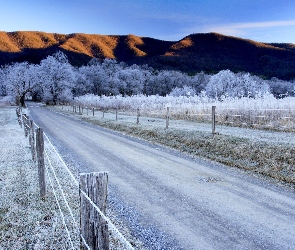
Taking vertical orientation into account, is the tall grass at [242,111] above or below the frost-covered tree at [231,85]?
below

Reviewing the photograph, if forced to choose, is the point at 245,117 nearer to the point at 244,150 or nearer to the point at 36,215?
the point at 244,150

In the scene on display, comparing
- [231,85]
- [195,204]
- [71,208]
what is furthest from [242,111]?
[231,85]

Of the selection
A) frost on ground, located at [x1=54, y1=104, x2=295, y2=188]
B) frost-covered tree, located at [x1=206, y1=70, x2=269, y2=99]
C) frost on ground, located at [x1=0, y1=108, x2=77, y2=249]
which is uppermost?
frost-covered tree, located at [x1=206, y1=70, x2=269, y2=99]

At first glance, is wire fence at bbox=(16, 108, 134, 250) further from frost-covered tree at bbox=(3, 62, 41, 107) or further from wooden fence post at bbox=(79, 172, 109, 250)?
frost-covered tree at bbox=(3, 62, 41, 107)

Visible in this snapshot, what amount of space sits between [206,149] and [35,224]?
8622 millimetres

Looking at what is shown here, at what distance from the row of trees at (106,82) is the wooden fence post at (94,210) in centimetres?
3530

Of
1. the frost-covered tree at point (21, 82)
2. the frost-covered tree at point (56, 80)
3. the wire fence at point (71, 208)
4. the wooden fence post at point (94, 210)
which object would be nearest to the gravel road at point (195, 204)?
the wire fence at point (71, 208)

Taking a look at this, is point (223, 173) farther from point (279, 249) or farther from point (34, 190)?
point (34, 190)

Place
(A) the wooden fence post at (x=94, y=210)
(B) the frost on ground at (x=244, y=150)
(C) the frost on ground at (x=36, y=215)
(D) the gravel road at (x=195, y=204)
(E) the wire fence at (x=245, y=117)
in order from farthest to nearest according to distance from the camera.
A: 1. (E) the wire fence at (x=245, y=117)
2. (B) the frost on ground at (x=244, y=150)
3. (D) the gravel road at (x=195, y=204)
4. (C) the frost on ground at (x=36, y=215)
5. (A) the wooden fence post at (x=94, y=210)

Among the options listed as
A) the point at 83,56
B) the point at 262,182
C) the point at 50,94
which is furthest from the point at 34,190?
the point at 83,56

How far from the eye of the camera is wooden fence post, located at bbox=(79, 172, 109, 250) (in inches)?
107

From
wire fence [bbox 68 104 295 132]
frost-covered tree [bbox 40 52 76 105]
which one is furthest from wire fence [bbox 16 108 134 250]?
frost-covered tree [bbox 40 52 76 105]

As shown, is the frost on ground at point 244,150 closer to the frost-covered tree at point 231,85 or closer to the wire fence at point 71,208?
the wire fence at point 71,208

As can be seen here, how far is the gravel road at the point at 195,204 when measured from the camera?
4.66 metres
